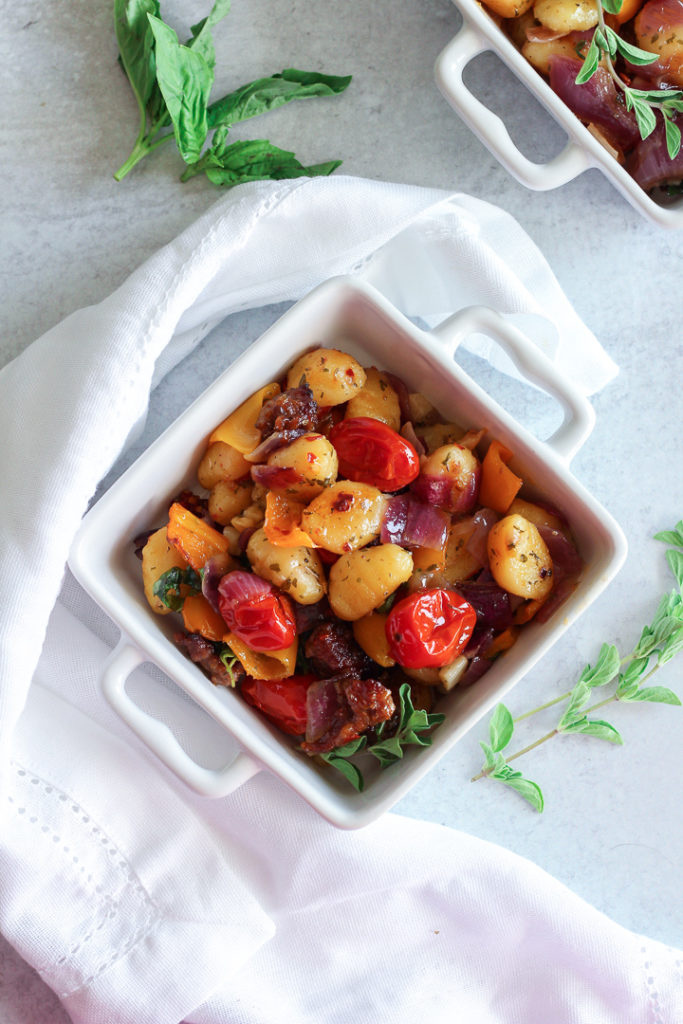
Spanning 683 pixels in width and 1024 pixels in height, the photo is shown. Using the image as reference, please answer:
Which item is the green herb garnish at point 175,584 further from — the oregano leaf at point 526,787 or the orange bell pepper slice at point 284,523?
the oregano leaf at point 526,787

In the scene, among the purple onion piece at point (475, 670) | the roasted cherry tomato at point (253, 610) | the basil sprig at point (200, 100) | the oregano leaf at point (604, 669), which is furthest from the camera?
the oregano leaf at point (604, 669)

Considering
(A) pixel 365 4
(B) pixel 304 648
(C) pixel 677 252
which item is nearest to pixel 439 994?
(B) pixel 304 648

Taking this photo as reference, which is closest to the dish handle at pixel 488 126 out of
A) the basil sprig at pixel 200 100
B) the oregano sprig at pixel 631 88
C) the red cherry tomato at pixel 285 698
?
the oregano sprig at pixel 631 88

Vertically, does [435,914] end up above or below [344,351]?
below

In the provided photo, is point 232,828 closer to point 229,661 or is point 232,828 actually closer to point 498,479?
point 229,661

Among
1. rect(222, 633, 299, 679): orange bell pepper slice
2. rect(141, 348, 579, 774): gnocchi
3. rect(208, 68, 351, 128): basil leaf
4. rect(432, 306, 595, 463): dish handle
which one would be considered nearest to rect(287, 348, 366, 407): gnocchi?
rect(141, 348, 579, 774): gnocchi

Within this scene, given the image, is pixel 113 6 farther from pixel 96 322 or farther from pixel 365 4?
pixel 96 322
